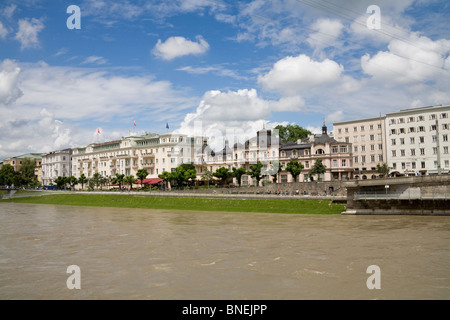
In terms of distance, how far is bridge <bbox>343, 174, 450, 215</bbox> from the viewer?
43156mm

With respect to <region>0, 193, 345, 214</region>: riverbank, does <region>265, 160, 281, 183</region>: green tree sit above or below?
above

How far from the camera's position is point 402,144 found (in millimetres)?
81125

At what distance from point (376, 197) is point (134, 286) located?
3631 cm

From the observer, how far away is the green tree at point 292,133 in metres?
112

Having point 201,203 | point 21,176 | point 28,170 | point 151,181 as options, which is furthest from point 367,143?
point 28,170

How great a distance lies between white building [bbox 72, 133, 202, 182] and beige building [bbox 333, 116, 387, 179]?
41484 mm

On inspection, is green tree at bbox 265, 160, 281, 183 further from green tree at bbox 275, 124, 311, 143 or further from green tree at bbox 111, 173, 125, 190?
green tree at bbox 111, 173, 125, 190

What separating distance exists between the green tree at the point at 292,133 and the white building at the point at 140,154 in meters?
24.2

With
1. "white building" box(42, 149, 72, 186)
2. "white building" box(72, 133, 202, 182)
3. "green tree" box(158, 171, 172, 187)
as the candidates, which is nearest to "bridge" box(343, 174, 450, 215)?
"green tree" box(158, 171, 172, 187)

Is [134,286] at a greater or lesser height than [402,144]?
lesser

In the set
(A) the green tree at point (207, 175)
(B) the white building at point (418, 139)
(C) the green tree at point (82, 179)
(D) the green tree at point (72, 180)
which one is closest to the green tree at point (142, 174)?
(A) the green tree at point (207, 175)
